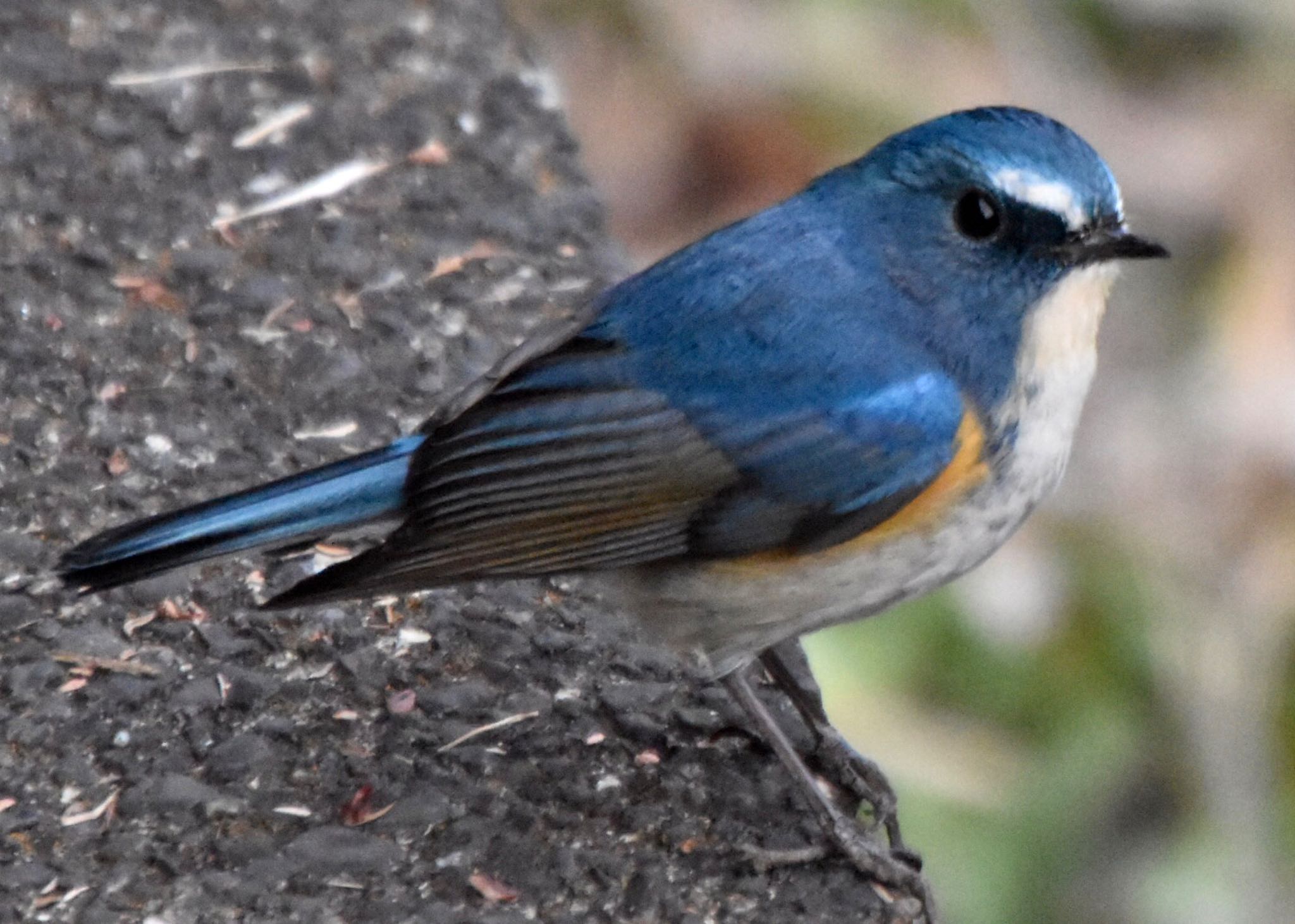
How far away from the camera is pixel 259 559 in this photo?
356 cm

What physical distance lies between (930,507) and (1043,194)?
51 cm

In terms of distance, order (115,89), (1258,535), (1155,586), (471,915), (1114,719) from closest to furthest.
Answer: (471,915)
(115,89)
(1114,719)
(1155,586)
(1258,535)

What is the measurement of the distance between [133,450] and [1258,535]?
3.98m

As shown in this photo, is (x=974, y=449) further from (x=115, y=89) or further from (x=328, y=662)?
(x=115, y=89)

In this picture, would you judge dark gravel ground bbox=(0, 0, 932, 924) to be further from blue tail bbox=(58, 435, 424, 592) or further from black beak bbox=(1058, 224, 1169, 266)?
black beak bbox=(1058, 224, 1169, 266)

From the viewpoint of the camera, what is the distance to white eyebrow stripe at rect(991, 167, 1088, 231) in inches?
126

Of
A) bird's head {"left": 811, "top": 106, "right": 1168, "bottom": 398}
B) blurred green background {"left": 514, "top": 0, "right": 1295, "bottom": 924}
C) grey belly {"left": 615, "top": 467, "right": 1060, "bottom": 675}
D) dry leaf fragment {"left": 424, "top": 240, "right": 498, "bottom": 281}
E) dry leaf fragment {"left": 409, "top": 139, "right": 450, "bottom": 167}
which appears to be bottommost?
blurred green background {"left": 514, "top": 0, "right": 1295, "bottom": 924}

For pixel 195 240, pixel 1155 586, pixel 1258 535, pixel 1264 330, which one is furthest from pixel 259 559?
pixel 1264 330

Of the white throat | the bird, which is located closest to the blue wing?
the bird

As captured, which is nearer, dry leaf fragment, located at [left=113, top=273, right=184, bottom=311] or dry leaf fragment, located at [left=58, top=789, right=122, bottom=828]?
dry leaf fragment, located at [left=58, top=789, right=122, bottom=828]

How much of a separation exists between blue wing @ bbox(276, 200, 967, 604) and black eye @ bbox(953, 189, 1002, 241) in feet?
0.58

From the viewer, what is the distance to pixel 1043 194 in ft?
10.5

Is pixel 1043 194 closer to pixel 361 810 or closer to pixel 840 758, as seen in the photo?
pixel 840 758

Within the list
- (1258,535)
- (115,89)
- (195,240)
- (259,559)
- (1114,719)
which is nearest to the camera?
(259,559)
